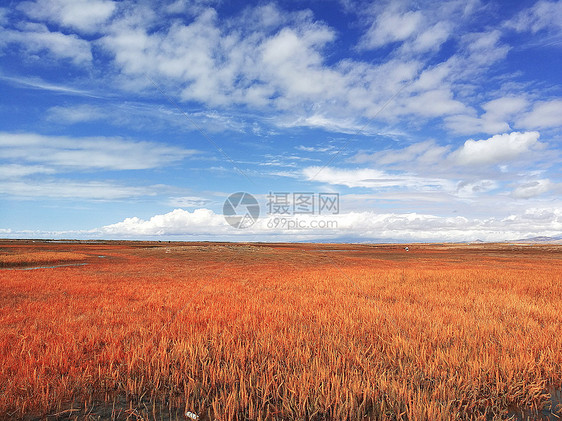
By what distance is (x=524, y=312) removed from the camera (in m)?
9.98

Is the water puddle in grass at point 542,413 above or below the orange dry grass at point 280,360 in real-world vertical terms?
below

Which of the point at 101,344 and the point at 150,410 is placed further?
the point at 101,344

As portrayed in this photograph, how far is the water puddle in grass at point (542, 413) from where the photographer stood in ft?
13.6

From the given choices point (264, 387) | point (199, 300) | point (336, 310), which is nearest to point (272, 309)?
point (336, 310)

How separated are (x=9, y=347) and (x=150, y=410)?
4.53 metres

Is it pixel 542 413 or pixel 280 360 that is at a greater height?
pixel 280 360

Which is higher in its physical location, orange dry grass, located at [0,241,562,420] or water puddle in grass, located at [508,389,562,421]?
orange dry grass, located at [0,241,562,420]

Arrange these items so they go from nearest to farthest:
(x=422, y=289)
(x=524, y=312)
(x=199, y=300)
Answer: (x=524, y=312)
(x=199, y=300)
(x=422, y=289)

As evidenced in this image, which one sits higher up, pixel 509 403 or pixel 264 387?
pixel 264 387

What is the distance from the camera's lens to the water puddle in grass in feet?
13.6

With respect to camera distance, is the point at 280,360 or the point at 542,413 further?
the point at 280,360

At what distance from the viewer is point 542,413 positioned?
168 inches

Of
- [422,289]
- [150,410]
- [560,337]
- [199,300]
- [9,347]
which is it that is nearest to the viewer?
[150,410]

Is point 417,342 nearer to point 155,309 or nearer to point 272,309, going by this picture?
point 272,309
